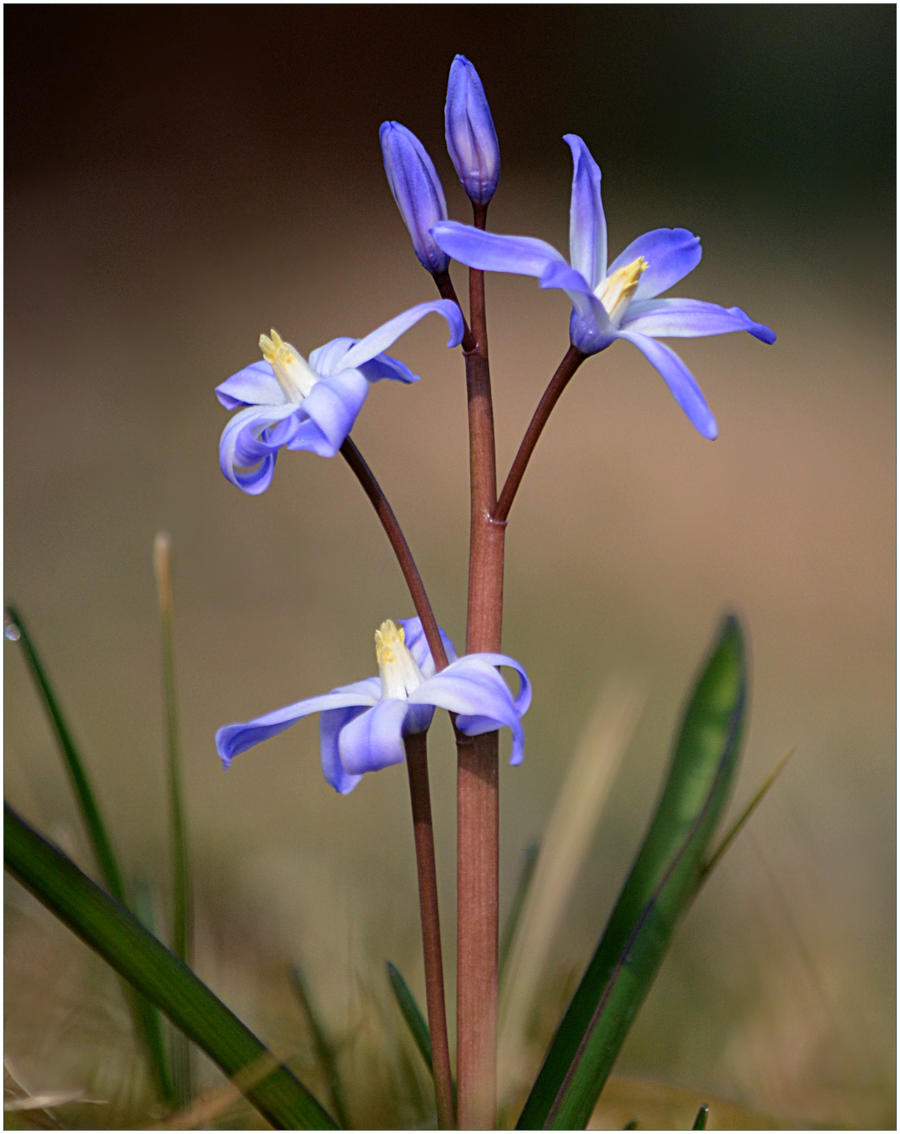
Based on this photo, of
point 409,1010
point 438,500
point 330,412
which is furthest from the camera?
point 438,500

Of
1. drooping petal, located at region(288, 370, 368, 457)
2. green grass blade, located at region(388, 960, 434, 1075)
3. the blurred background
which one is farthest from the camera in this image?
the blurred background

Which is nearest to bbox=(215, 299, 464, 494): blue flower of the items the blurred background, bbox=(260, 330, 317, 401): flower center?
bbox=(260, 330, 317, 401): flower center

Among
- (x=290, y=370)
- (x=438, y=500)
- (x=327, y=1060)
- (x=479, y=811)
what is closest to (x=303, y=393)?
(x=290, y=370)

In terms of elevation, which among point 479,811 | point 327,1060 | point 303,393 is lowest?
point 327,1060

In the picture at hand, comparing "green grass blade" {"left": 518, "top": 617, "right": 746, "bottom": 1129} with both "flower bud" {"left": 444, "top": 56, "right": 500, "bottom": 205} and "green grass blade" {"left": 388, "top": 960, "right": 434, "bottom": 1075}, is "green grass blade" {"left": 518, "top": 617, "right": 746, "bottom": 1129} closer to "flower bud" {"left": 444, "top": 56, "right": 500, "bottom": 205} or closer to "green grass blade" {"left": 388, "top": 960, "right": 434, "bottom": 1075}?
"green grass blade" {"left": 388, "top": 960, "right": 434, "bottom": 1075}

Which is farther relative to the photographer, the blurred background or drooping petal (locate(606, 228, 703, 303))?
the blurred background

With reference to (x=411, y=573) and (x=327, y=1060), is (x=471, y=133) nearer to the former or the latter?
(x=411, y=573)
